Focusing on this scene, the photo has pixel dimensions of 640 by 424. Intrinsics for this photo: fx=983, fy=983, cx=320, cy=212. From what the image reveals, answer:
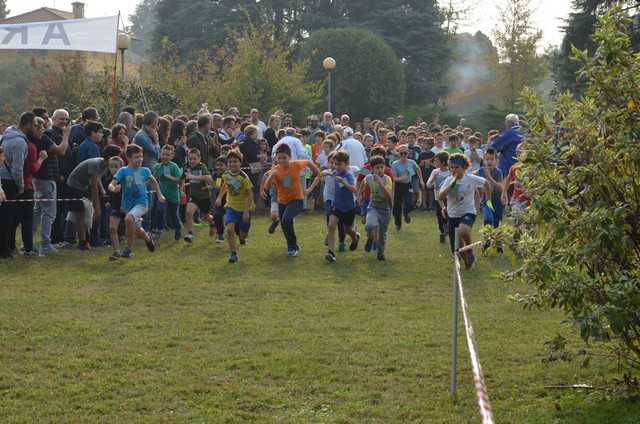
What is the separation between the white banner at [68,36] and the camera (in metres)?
20.0

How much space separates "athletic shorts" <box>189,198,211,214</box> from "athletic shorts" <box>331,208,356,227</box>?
2.95m

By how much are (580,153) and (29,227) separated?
387 inches

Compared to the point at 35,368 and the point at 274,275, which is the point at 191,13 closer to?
the point at 274,275

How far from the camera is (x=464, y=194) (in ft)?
46.5

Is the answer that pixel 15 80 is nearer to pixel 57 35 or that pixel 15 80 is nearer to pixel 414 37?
pixel 414 37

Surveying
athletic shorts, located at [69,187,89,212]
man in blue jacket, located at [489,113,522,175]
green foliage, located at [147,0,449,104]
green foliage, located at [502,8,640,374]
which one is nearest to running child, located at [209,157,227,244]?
athletic shorts, located at [69,187,89,212]

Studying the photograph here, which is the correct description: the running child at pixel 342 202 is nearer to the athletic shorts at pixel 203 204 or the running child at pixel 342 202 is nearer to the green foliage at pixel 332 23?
the athletic shorts at pixel 203 204

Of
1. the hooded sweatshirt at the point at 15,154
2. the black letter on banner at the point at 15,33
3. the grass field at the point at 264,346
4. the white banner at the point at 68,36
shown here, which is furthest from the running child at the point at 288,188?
the black letter on banner at the point at 15,33

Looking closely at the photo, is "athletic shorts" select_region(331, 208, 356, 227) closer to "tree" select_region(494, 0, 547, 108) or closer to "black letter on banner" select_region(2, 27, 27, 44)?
"black letter on banner" select_region(2, 27, 27, 44)

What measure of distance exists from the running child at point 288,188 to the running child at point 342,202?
1.74 ft

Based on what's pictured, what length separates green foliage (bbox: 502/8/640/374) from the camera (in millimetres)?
6582

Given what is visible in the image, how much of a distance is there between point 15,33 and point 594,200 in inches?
640

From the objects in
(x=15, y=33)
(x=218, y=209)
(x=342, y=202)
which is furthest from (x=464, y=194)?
(x=15, y=33)

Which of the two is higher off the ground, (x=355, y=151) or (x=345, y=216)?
(x=355, y=151)
